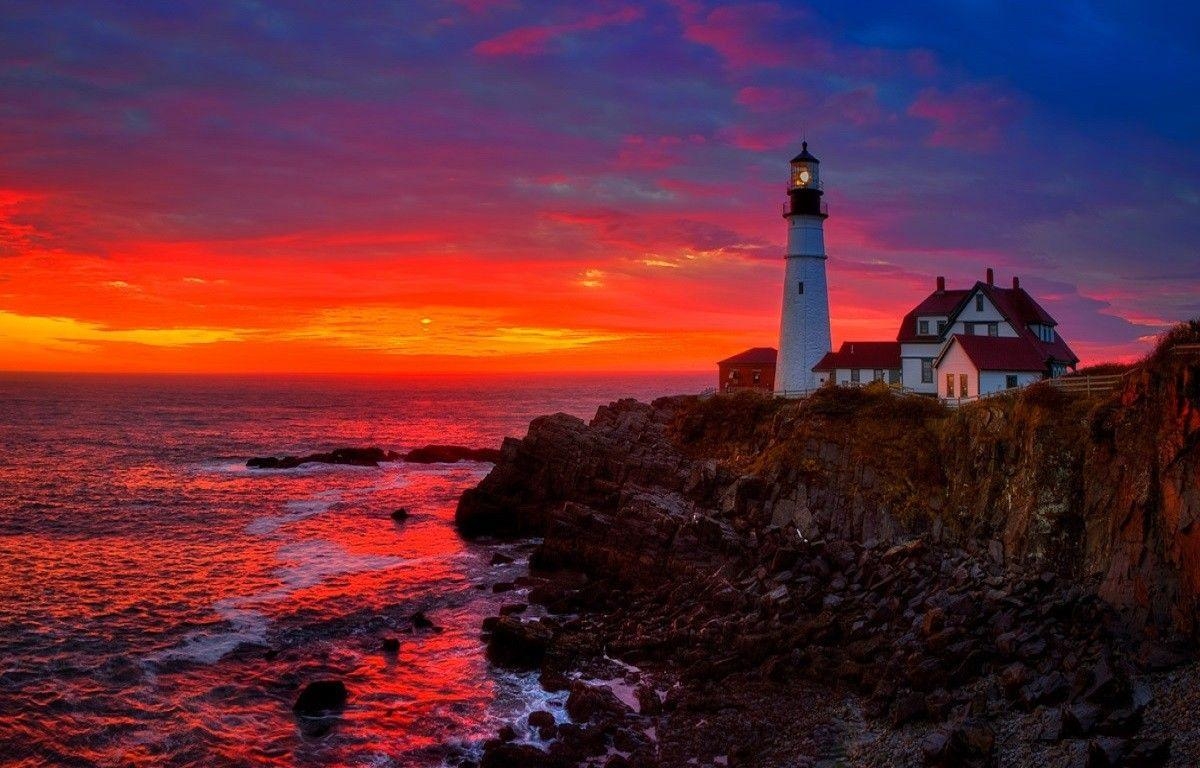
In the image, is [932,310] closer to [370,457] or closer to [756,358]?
[756,358]

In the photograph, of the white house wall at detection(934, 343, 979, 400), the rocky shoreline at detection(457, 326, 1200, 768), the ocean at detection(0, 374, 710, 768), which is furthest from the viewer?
the white house wall at detection(934, 343, 979, 400)

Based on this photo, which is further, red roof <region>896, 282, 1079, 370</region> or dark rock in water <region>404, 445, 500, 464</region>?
dark rock in water <region>404, 445, 500, 464</region>

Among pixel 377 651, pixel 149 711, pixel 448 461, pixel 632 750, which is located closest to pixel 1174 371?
pixel 632 750

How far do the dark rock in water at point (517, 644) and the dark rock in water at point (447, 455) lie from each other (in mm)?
51550

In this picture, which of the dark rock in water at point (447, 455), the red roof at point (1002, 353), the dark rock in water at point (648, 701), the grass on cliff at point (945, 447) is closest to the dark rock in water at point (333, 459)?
the dark rock in water at point (447, 455)

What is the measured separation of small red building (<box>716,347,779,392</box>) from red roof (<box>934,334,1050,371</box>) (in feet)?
86.3

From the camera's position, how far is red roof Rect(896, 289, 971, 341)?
166 ft

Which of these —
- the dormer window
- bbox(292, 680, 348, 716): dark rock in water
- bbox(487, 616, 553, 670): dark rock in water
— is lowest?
bbox(292, 680, 348, 716): dark rock in water

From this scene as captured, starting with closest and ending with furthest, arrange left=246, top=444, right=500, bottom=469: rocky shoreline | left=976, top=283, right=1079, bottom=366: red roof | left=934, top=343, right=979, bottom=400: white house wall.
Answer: left=934, top=343, right=979, bottom=400: white house wall → left=976, top=283, right=1079, bottom=366: red roof → left=246, top=444, right=500, bottom=469: rocky shoreline

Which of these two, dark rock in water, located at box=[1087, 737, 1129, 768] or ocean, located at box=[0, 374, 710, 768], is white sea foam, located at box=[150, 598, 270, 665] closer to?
ocean, located at box=[0, 374, 710, 768]

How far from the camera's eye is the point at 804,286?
180 feet

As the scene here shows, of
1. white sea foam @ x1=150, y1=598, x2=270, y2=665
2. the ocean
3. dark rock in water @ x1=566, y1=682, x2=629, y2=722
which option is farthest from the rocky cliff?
white sea foam @ x1=150, y1=598, x2=270, y2=665

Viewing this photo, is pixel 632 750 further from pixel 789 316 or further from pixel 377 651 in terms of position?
pixel 789 316

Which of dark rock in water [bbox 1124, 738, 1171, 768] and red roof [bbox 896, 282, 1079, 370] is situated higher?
red roof [bbox 896, 282, 1079, 370]
